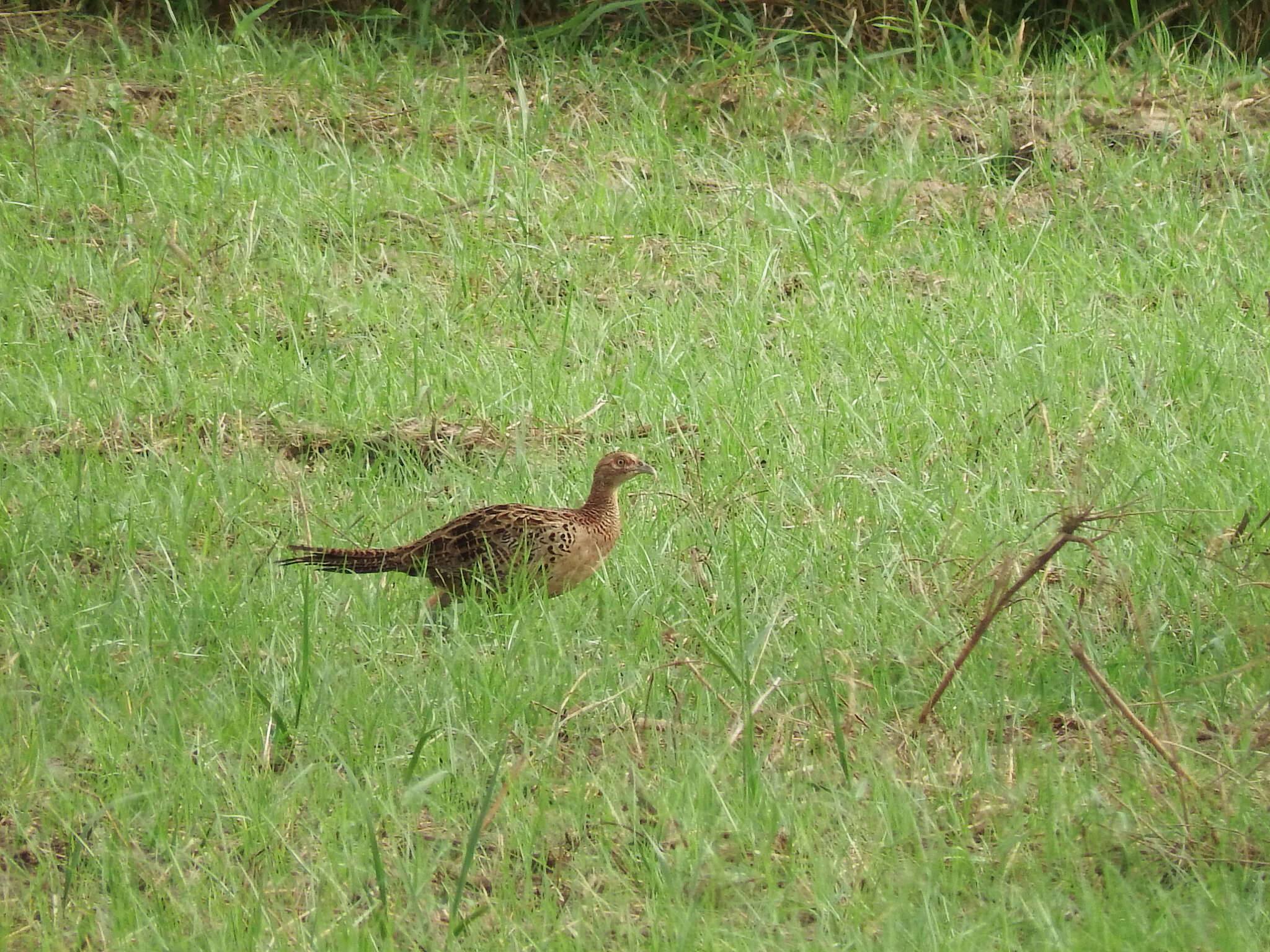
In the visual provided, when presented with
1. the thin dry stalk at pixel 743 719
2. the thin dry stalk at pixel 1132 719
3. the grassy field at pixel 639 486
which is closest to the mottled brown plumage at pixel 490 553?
the grassy field at pixel 639 486

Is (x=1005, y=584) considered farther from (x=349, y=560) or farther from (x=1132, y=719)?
(x=349, y=560)

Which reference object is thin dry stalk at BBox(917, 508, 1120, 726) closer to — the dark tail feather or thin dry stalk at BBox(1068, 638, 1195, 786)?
thin dry stalk at BBox(1068, 638, 1195, 786)

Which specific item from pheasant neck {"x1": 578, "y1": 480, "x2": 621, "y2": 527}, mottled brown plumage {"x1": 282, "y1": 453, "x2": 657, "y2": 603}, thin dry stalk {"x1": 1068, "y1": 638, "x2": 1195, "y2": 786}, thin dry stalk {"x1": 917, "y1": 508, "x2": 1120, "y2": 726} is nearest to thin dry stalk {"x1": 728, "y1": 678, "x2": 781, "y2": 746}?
thin dry stalk {"x1": 917, "y1": 508, "x2": 1120, "y2": 726}

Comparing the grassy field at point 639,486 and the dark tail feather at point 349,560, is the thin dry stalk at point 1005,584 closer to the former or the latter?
the grassy field at point 639,486

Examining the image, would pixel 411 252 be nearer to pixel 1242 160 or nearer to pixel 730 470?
pixel 730 470

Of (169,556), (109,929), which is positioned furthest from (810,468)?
(109,929)

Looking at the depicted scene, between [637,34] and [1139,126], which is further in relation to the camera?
[637,34]

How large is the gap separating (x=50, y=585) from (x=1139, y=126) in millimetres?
5907

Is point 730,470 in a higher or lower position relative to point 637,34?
lower

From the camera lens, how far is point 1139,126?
29.4ft

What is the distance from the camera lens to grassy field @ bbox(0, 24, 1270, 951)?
3898 millimetres

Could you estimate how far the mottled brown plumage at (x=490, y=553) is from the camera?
529cm

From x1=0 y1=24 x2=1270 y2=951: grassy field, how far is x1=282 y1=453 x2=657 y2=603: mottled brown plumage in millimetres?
112

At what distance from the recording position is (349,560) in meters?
5.33
